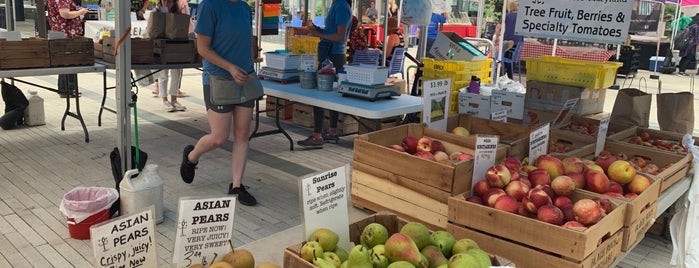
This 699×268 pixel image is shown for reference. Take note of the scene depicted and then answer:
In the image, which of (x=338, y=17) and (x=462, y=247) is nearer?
(x=462, y=247)

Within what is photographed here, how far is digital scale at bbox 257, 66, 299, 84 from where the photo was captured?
5.33 m

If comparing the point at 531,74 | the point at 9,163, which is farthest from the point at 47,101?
the point at 531,74

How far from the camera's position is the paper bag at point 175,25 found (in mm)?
5961

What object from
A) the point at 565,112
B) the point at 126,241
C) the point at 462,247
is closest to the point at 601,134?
the point at 565,112

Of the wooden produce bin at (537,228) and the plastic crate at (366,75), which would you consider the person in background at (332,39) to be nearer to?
the plastic crate at (366,75)

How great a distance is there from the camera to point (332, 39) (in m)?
6.19

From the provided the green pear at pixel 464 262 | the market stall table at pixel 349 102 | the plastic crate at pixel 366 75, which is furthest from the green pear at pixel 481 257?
the plastic crate at pixel 366 75

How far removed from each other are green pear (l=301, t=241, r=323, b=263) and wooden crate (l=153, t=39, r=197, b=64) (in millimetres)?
4620

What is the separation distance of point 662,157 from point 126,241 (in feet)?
9.74

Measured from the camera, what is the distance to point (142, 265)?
1.73m

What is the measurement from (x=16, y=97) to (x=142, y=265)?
5.74 meters

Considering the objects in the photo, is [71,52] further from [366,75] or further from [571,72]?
[571,72]

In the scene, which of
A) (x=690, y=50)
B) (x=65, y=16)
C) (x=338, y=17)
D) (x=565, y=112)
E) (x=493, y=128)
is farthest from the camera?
(x=690, y=50)

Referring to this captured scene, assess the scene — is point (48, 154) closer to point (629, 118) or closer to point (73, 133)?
point (73, 133)
